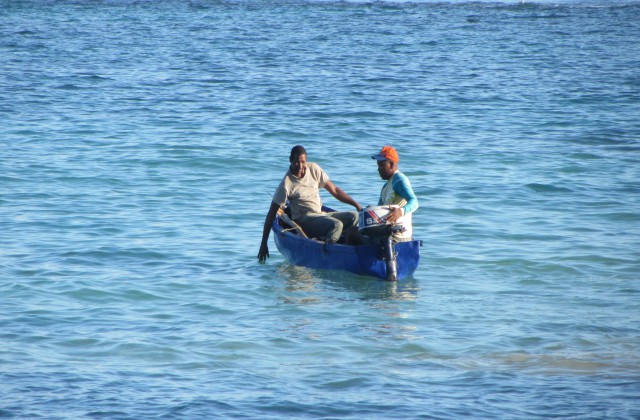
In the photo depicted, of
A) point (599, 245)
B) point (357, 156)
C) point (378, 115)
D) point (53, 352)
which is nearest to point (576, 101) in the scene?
point (378, 115)

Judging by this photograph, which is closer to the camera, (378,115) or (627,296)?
(627,296)

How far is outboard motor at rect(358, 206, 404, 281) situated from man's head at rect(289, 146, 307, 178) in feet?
4.06

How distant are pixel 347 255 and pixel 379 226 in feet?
2.23

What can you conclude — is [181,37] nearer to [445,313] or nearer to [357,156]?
[357,156]

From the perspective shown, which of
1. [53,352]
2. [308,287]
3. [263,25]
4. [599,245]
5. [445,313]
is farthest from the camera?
[263,25]

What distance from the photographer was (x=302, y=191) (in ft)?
37.1

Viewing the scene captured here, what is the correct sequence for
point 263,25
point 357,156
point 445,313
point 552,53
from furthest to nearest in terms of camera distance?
point 263,25
point 552,53
point 357,156
point 445,313

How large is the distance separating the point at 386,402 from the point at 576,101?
18.3 m

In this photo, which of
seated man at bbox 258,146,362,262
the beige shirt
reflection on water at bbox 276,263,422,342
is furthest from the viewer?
the beige shirt

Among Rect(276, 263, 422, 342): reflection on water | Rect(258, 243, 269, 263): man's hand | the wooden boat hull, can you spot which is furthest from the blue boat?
Rect(258, 243, 269, 263): man's hand

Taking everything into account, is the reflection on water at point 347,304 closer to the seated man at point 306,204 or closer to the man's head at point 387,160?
the seated man at point 306,204

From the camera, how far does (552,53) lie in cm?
3375

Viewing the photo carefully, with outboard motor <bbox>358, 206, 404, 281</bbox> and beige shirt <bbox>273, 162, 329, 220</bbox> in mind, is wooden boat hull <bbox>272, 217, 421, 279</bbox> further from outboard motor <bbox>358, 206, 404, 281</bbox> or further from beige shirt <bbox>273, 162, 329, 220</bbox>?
beige shirt <bbox>273, 162, 329, 220</bbox>

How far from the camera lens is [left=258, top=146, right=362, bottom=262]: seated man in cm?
1102
